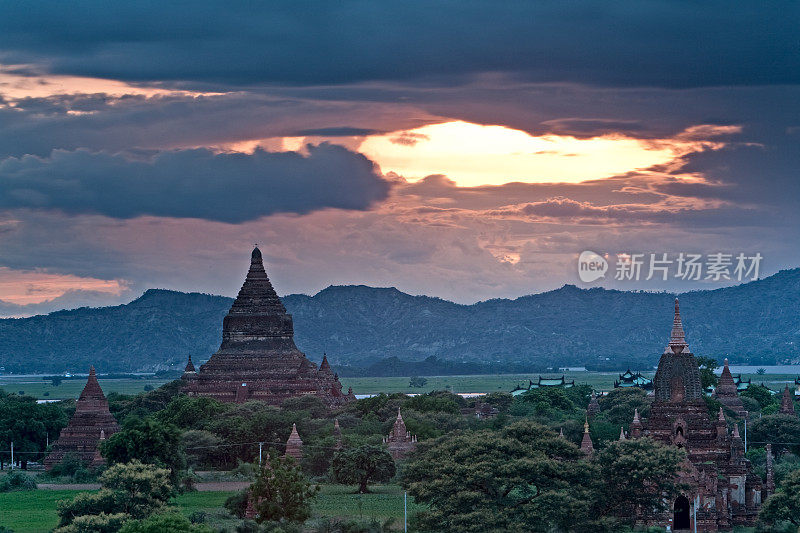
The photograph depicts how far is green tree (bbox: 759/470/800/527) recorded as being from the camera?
235 ft

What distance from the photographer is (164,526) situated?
204ft

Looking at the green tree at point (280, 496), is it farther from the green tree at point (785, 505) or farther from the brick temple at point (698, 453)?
the green tree at point (785, 505)

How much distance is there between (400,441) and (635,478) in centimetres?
3893

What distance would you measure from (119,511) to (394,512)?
651 inches

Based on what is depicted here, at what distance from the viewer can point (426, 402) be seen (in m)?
138

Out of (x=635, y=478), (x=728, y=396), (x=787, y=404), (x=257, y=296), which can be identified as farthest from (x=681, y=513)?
(x=257, y=296)

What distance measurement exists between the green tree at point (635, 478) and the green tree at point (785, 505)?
4581 mm

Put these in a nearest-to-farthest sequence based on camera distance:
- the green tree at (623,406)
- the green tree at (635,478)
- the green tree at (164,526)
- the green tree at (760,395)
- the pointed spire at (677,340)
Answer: the green tree at (164,526)
the green tree at (635,478)
the pointed spire at (677,340)
the green tree at (623,406)
the green tree at (760,395)

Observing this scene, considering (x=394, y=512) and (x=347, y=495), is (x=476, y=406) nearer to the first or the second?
(x=347, y=495)

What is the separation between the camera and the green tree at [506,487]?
2751 inches

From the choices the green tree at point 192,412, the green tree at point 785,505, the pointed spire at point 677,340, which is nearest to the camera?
the green tree at point 785,505

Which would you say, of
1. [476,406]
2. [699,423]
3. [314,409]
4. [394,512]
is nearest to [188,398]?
[314,409]

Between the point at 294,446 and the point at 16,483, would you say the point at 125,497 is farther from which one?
the point at 16,483

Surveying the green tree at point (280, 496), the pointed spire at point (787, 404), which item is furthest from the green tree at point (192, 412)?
the pointed spire at point (787, 404)
